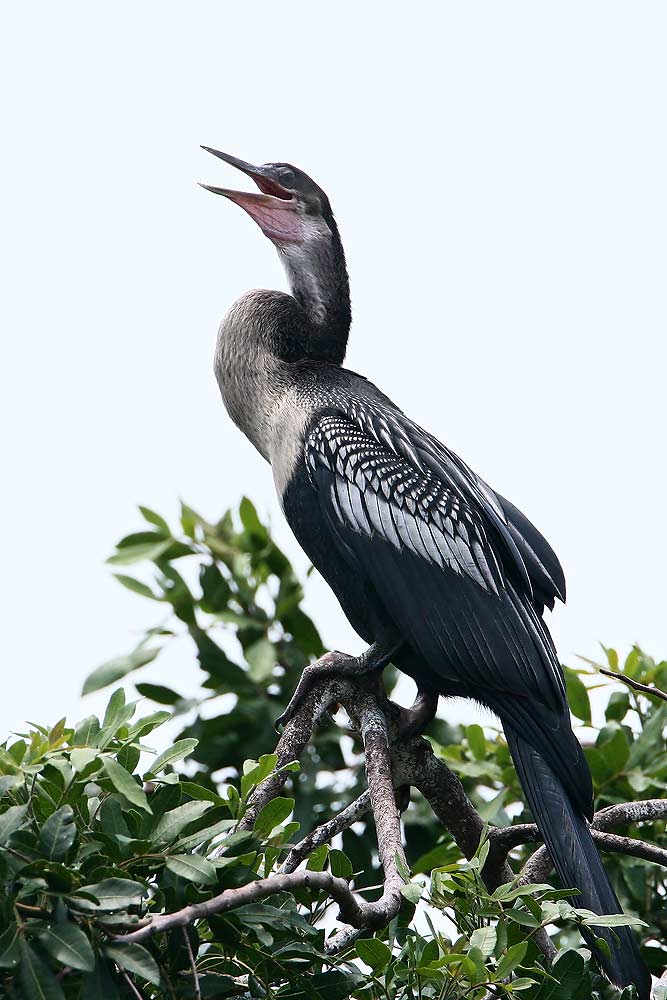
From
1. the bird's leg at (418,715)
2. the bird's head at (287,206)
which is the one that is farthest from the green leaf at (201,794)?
the bird's head at (287,206)

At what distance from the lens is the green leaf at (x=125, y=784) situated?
6.54ft

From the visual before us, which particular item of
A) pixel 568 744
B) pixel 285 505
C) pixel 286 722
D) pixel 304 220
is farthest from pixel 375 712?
pixel 304 220

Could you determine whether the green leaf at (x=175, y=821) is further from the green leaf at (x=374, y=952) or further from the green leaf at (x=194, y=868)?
the green leaf at (x=374, y=952)

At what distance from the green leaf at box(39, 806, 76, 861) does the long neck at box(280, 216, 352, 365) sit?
2243mm

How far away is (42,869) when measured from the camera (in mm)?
1864

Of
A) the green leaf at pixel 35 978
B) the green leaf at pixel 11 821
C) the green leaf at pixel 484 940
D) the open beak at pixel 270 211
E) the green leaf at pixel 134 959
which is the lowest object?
the green leaf at pixel 35 978

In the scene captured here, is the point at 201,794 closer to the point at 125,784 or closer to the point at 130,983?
the point at 125,784

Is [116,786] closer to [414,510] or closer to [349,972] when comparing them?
[349,972]

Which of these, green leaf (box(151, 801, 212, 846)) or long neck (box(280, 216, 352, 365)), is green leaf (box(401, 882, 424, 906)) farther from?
long neck (box(280, 216, 352, 365))

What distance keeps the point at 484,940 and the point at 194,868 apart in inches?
19.8

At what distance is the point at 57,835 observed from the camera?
1.90 m

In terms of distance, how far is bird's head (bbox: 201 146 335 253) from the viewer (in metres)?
4.00

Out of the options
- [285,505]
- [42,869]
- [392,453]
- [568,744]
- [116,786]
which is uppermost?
[392,453]

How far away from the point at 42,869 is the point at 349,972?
596 millimetres
